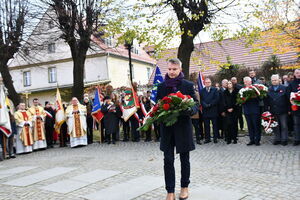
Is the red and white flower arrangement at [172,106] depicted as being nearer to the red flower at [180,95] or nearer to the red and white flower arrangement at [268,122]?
the red flower at [180,95]

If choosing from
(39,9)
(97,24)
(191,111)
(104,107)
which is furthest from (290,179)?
(39,9)

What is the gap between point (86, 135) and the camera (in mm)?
13156

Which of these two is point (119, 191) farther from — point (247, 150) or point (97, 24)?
point (97, 24)

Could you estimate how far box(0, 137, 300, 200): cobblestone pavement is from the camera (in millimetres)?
5270

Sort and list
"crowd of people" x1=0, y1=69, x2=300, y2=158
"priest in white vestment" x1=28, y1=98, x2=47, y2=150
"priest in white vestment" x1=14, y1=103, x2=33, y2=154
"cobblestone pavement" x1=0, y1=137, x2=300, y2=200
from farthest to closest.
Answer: "priest in white vestment" x1=28, y1=98, x2=47, y2=150 < "priest in white vestment" x1=14, y1=103, x2=33, y2=154 < "crowd of people" x1=0, y1=69, x2=300, y2=158 < "cobblestone pavement" x1=0, y1=137, x2=300, y2=200

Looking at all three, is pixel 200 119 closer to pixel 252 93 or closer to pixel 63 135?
pixel 252 93

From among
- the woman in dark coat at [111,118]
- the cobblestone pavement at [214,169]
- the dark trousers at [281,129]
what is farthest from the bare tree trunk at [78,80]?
the dark trousers at [281,129]

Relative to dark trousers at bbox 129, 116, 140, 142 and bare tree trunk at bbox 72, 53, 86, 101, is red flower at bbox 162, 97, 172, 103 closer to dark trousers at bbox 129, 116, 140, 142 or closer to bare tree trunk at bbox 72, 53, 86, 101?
dark trousers at bbox 129, 116, 140, 142

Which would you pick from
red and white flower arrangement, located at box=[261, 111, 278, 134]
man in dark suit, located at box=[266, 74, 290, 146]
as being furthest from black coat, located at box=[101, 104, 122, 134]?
Result: man in dark suit, located at box=[266, 74, 290, 146]

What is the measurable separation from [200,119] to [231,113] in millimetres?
1731

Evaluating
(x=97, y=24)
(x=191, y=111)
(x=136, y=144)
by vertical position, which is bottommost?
(x=136, y=144)

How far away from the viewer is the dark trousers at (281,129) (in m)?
9.26

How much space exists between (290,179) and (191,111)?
2.47m

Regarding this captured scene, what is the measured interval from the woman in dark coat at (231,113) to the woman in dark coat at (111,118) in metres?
4.57
